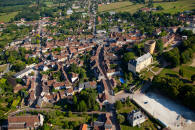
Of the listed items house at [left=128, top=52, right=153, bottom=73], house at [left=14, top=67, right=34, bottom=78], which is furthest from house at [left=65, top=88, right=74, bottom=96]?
house at [left=14, top=67, right=34, bottom=78]

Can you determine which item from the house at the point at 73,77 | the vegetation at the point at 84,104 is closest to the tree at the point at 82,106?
the vegetation at the point at 84,104

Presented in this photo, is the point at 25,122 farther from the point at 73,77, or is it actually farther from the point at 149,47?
the point at 149,47

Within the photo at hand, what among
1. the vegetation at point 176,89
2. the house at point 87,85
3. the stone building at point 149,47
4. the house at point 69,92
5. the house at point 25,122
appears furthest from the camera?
the stone building at point 149,47

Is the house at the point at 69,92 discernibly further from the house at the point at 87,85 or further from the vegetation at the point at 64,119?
the vegetation at the point at 64,119

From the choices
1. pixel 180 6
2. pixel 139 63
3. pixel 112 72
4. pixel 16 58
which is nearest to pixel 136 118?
pixel 112 72

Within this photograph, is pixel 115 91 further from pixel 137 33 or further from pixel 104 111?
pixel 137 33

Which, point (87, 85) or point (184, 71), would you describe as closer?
point (87, 85)
